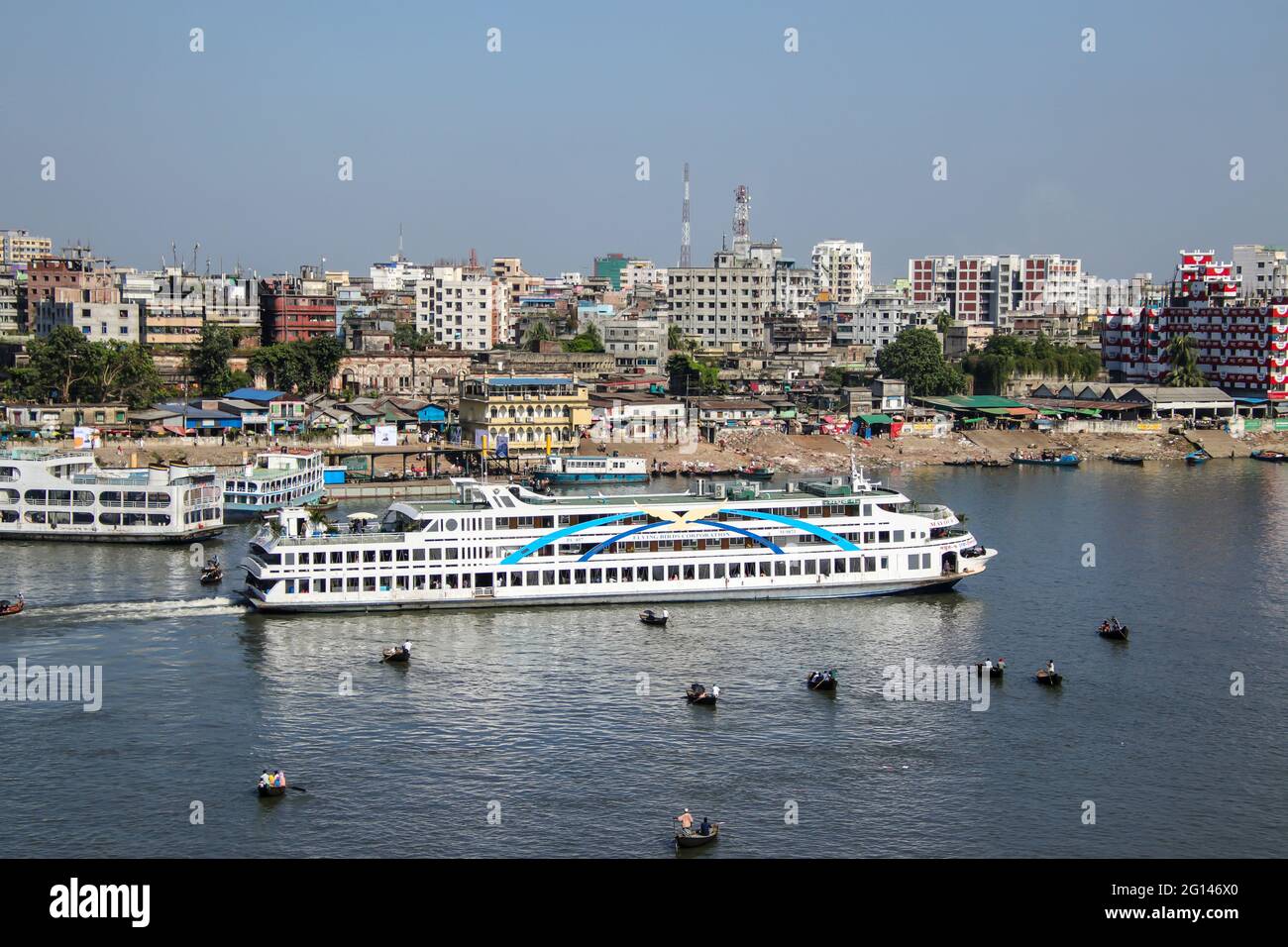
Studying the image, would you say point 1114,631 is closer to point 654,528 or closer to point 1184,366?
point 654,528

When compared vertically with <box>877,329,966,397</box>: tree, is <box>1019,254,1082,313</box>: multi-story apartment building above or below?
above

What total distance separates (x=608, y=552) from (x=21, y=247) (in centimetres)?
12588

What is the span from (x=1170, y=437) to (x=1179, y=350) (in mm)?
11240

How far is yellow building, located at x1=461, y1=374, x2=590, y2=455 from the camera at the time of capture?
66.8 meters

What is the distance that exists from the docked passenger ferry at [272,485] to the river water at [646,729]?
11.2 m

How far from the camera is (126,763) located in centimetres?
2367

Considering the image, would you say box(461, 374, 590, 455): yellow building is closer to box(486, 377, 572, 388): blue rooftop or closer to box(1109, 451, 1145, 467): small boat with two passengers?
box(486, 377, 572, 388): blue rooftop

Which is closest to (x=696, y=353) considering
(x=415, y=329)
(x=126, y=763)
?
(x=415, y=329)

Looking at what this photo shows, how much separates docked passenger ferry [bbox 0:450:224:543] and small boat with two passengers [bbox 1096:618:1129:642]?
27122mm

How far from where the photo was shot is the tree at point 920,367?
8894 cm

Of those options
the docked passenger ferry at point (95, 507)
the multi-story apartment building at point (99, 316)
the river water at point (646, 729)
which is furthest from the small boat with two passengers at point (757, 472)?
the multi-story apartment building at point (99, 316)

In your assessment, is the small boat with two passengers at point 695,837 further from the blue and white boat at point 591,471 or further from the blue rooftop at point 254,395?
the blue rooftop at point 254,395

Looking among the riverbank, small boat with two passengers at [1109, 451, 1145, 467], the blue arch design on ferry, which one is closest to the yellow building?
the riverbank
